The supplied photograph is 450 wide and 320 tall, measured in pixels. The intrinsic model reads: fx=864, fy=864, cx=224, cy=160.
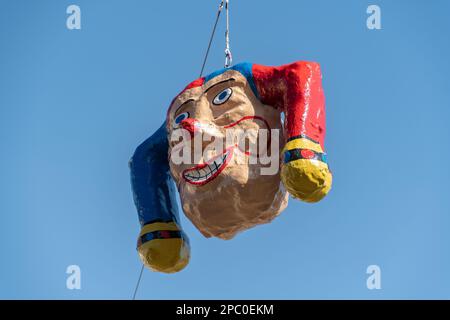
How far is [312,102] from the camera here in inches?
215

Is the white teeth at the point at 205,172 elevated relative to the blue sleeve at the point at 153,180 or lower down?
lower down

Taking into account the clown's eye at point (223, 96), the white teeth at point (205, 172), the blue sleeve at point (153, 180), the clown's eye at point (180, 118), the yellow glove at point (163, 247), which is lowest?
the yellow glove at point (163, 247)

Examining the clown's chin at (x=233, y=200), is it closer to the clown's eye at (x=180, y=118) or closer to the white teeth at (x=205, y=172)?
the white teeth at (x=205, y=172)

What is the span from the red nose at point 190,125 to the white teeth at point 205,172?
Answer: 0.81 feet

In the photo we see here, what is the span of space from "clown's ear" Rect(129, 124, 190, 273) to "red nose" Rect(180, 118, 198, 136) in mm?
626

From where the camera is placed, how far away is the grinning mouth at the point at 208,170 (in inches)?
211

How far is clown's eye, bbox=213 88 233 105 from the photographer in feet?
18.7

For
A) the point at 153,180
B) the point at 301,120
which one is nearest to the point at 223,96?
the point at 301,120

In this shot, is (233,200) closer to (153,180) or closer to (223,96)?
(223,96)

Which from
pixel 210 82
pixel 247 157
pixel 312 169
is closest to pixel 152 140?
pixel 210 82

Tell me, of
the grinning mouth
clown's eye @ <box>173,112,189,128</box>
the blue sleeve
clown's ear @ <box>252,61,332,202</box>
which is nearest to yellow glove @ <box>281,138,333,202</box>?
clown's ear @ <box>252,61,332,202</box>

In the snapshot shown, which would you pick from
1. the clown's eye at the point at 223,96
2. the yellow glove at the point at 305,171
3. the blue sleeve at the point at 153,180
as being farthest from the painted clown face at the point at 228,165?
the blue sleeve at the point at 153,180

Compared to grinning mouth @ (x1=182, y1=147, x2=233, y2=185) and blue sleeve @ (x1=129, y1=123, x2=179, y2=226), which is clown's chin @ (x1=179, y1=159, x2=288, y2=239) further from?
blue sleeve @ (x1=129, y1=123, x2=179, y2=226)

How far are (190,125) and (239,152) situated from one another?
388 mm
